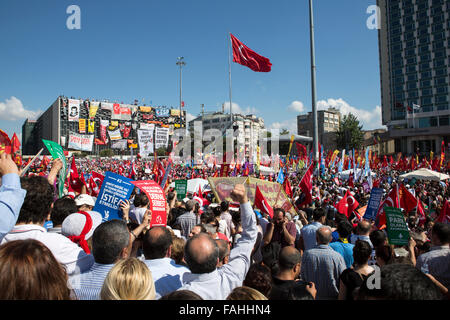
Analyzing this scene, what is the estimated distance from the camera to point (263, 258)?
455 cm

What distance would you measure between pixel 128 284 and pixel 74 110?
110113 mm

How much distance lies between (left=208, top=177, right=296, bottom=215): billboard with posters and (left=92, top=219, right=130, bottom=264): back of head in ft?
13.2

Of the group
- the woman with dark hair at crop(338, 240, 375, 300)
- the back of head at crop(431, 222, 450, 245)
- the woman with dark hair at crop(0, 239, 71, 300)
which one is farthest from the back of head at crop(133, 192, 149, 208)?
the back of head at crop(431, 222, 450, 245)

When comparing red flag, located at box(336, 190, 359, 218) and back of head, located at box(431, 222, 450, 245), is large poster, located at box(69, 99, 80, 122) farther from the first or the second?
back of head, located at box(431, 222, 450, 245)

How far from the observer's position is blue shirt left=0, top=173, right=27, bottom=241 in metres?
1.84

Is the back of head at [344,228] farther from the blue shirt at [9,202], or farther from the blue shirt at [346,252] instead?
the blue shirt at [9,202]

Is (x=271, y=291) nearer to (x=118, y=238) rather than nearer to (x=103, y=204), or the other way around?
(x=118, y=238)

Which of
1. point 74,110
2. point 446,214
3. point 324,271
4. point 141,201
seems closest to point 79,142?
point 141,201

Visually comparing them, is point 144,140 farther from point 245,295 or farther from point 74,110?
point 74,110

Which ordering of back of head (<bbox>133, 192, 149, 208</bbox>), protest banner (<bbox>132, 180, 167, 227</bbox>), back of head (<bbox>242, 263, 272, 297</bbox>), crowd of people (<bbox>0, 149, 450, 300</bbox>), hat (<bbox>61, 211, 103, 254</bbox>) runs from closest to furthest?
crowd of people (<bbox>0, 149, 450, 300</bbox>) → back of head (<bbox>242, 263, 272, 297</bbox>) → hat (<bbox>61, 211, 103, 254</bbox>) → protest banner (<bbox>132, 180, 167, 227</bbox>) → back of head (<bbox>133, 192, 149, 208</bbox>)

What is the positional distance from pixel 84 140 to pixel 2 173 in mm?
15955

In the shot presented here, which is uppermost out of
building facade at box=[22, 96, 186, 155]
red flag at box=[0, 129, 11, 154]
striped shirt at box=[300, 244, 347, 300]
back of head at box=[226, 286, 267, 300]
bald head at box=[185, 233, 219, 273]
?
building facade at box=[22, 96, 186, 155]

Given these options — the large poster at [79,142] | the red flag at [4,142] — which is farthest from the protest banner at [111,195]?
the large poster at [79,142]

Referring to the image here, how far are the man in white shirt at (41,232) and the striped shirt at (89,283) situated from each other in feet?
0.64
